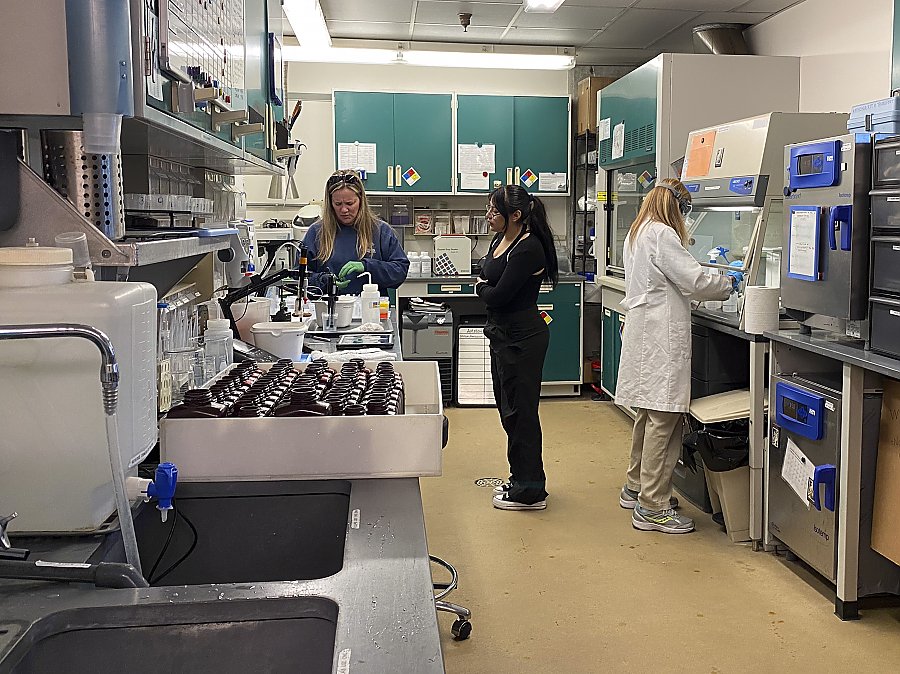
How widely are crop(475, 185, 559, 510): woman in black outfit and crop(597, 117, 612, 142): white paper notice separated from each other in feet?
7.54

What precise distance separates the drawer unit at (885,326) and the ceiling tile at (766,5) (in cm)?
309

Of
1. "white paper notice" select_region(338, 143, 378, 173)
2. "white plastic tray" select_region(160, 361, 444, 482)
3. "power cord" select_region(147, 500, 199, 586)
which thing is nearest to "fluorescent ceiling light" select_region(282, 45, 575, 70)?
"white paper notice" select_region(338, 143, 378, 173)

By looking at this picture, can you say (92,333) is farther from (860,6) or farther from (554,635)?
(860,6)

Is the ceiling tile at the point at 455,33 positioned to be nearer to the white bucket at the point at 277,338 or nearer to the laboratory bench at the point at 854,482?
the white bucket at the point at 277,338

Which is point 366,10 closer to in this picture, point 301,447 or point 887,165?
point 887,165

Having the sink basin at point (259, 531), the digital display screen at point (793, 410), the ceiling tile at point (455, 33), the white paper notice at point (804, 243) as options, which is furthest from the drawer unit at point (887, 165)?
the ceiling tile at point (455, 33)

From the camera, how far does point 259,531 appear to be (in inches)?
66.0

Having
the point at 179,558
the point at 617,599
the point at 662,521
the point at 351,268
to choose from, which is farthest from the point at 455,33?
the point at 179,558

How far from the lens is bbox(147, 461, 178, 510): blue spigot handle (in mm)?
1500

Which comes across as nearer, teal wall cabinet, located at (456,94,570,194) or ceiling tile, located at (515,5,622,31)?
ceiling tile, located at (515,5,622,31)

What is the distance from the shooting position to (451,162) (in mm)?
6570

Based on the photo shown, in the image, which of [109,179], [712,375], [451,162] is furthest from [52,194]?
[451,162]

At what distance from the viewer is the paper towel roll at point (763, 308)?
3.44m

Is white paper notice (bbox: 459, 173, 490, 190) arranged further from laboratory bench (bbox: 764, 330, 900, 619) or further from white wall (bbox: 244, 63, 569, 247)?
laboratory bench (bbox: 764, 330, 900, 619)
